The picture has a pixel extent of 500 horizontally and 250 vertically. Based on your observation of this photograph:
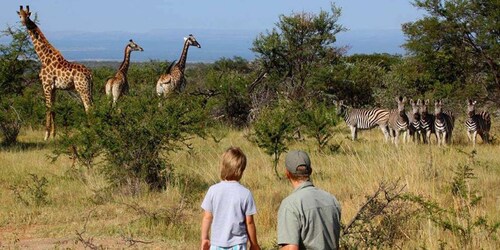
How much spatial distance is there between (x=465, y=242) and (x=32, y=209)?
5504 millimetres

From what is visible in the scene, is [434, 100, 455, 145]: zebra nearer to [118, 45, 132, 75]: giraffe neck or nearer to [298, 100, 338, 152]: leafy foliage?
[298, 100, 338, 152]: leafy foliage

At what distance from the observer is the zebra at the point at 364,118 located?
18484 millimetres

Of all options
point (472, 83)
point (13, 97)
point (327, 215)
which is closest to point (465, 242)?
point (327, 215)

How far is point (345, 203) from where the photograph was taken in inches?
384

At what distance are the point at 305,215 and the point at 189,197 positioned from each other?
556 cm

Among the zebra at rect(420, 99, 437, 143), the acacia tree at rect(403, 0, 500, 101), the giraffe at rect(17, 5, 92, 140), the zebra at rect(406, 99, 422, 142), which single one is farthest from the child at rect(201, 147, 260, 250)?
the acacia tree at rect(403, 0, 500, 101)

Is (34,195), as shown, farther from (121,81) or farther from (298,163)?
(121,81)

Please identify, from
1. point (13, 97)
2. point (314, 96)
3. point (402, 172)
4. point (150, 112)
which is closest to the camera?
point (402, 172)

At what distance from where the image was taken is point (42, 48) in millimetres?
19531

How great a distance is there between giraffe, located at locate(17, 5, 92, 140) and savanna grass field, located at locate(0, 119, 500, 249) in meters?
3.80

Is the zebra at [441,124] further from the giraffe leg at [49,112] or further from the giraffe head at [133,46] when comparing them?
the giraffe leg at [49,112]

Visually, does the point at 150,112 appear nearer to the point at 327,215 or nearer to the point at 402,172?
the point at 402,172

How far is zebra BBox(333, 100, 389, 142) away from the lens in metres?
18.5

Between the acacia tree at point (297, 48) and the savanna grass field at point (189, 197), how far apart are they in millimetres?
8213
